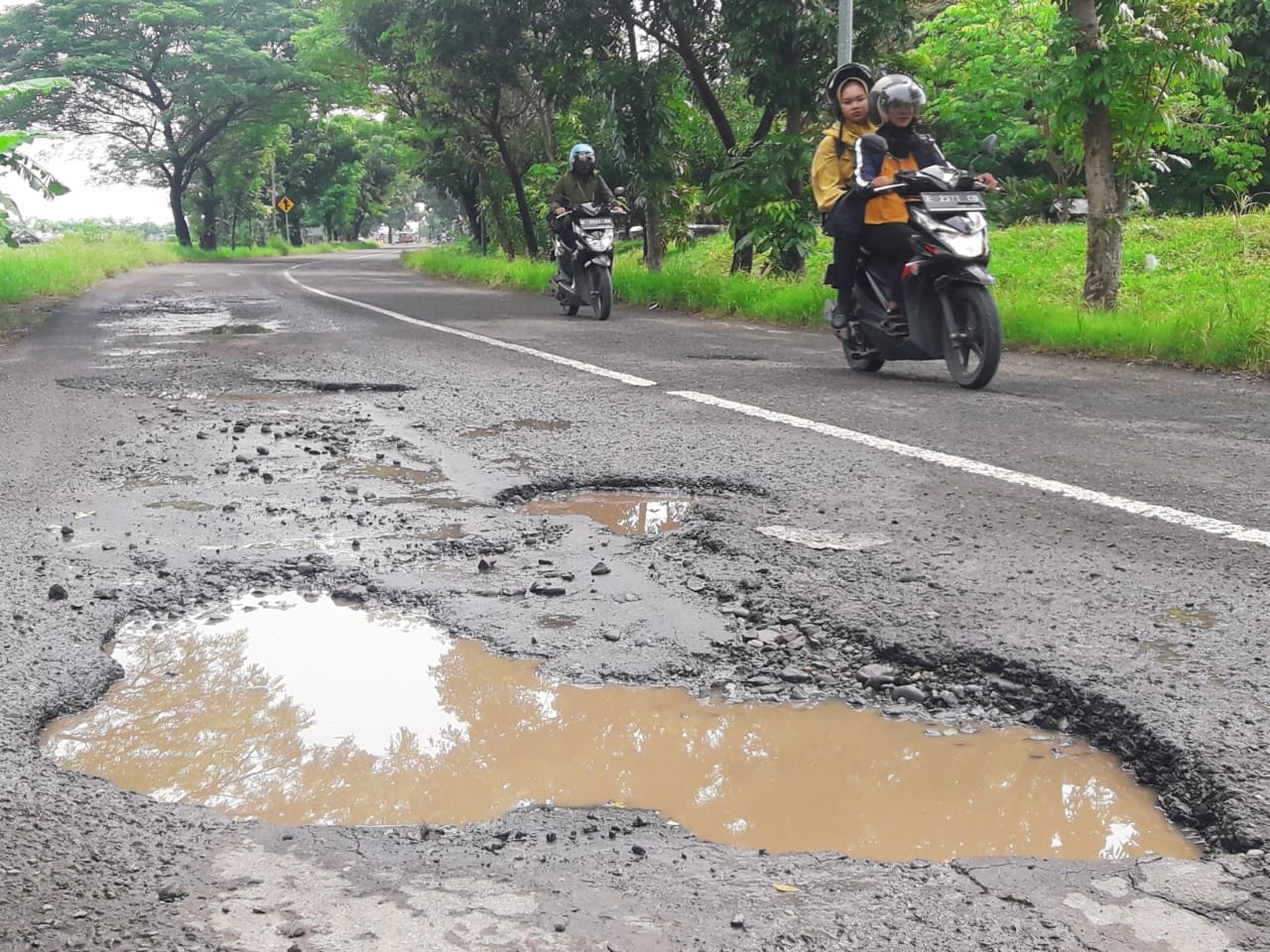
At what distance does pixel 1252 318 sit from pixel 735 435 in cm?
418

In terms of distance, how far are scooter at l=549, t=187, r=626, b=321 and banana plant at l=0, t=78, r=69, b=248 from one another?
4893 millimetres

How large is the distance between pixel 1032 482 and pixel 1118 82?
611 centimetres

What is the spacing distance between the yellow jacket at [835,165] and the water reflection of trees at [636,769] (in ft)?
16.1

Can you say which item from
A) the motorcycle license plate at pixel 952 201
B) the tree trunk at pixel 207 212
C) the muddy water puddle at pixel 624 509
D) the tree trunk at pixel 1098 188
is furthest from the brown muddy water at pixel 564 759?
the tree trunk at pixel 207 212

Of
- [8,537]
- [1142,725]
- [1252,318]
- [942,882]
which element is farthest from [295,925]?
[1252,318]

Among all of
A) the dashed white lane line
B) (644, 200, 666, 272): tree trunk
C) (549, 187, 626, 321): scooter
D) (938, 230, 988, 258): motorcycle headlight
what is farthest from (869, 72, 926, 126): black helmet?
(644, 200, 666, 272): tree trunk

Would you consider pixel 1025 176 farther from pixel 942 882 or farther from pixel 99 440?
pixel 942 882

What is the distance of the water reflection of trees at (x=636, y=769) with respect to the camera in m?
2.08

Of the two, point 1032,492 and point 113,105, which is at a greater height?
point 113,105

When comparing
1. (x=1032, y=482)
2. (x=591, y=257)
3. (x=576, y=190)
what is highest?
(x=576, y=190)

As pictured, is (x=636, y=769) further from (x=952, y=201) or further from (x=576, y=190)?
(x=576, y=190)

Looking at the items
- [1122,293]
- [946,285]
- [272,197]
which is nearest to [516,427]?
[946,285]

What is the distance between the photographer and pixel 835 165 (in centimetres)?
702

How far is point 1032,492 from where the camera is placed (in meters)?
4.22
